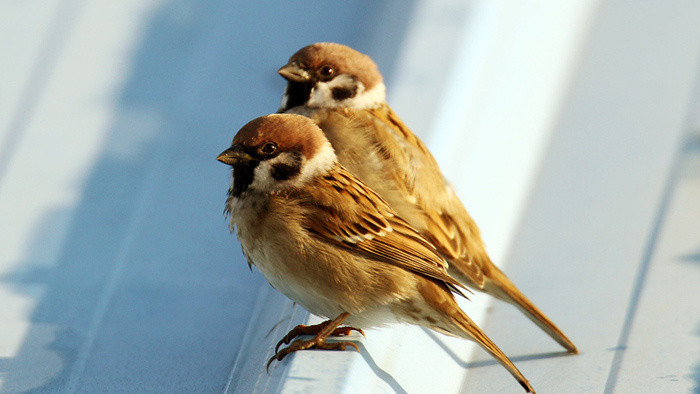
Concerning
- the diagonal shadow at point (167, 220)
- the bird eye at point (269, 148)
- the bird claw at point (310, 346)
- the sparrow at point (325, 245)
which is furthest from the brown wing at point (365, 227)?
the diagonal shadow at point (167, 220)

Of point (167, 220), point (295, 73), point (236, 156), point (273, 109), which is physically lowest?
point (167, 220)

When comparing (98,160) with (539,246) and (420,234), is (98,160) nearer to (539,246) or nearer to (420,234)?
(420,234)

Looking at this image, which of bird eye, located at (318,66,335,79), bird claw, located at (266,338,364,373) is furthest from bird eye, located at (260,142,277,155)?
bird eye, located at (318,66,335,79)

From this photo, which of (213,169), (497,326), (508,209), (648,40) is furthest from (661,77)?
(213,169)

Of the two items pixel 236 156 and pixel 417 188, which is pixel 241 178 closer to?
pixel 236 156

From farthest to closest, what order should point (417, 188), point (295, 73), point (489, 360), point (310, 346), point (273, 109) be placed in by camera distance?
point (273, 109) < point (295, 73) < point (417, 188) < point (489, 360) < point (310, 346)

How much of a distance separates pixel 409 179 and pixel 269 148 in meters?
0.50

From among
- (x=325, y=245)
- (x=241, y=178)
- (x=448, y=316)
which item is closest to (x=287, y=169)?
(x=241, y=178)

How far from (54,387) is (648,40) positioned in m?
2.90

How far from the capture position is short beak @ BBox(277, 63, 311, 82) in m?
2.95

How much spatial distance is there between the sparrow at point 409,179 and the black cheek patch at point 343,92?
6 centimetres

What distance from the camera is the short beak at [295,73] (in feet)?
9.69

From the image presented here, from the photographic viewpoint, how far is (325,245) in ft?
7.69

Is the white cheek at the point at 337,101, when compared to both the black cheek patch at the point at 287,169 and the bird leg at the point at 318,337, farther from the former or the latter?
the bird leg at the point at 318,337
